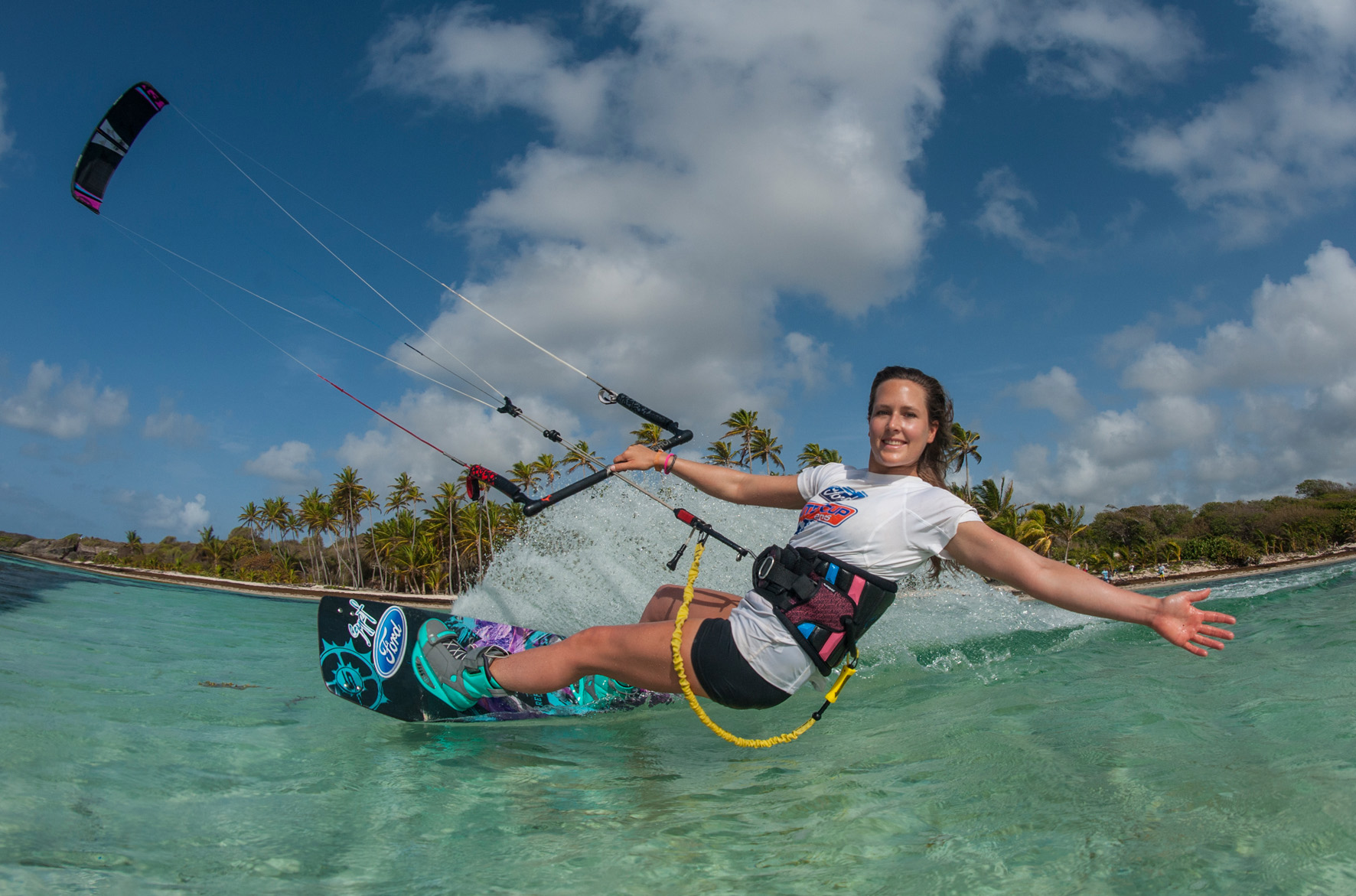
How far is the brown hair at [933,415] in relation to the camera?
3.15 metres

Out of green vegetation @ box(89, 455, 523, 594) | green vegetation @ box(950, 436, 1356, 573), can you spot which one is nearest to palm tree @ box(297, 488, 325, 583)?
green vegetation @ box(89, 455, 523, 594)

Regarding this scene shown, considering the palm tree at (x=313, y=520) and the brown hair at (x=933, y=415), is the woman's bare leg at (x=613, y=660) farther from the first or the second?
the palm tree at (x=313, y=520)

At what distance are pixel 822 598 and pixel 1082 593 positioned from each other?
87 cm

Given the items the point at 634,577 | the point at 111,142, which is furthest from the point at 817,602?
the point at 111,142

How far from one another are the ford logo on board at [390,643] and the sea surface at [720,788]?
357mm

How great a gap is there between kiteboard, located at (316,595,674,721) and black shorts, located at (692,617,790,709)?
1.69 metres

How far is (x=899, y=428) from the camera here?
9.94 feet

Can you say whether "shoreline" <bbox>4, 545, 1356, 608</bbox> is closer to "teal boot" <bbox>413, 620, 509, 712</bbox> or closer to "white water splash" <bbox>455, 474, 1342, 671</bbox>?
"white water splash" <bbox>455, 474, 1342, 671</bbox>

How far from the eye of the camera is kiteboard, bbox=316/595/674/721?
4.01 meters

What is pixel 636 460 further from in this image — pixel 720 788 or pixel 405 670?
pixel 405 670

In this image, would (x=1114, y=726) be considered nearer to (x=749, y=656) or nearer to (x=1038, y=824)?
(x=1038, y=824)

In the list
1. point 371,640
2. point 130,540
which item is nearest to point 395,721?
point 371,640

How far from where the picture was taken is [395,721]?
13.9 feet

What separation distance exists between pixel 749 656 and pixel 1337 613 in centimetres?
769
